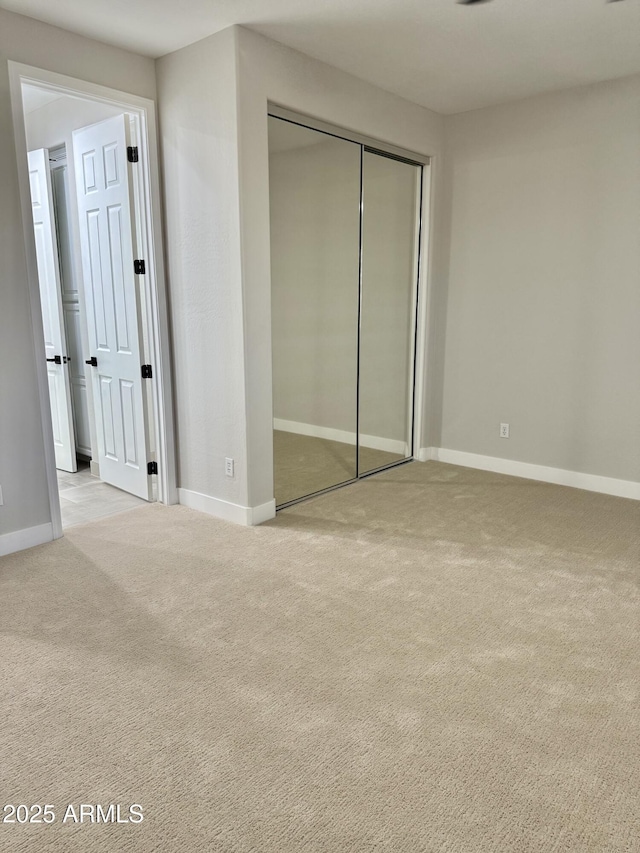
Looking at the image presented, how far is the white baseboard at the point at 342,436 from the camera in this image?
398 centimetres

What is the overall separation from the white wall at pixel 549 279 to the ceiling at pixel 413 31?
1.37 feet

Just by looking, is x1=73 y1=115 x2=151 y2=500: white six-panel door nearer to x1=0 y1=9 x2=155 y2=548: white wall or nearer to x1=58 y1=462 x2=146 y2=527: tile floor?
x1=58 y1=462 x2=146 y2=527: tile floor

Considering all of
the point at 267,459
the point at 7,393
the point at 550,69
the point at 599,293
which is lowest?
the point at 267,459

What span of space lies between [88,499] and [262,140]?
8.52 ft

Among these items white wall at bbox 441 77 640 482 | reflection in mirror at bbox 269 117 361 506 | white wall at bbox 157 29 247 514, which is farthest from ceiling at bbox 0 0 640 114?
reflection in mirror at bbox 269 117 361 506

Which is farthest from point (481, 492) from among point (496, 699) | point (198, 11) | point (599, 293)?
point (198, 11)

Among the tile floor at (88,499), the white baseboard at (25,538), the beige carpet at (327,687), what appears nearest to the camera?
the beige carpet at (327,687)

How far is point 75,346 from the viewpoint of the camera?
5074 millimetres

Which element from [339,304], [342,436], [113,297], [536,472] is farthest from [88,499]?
[536,472]

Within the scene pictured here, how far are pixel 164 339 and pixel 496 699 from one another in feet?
9.23

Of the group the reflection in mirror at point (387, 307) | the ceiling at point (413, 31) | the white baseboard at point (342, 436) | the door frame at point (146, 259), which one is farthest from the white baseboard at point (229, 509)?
the ceiling at point (413, 31)

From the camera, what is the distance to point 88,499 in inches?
168

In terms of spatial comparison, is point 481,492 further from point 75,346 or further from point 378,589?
point 75,346

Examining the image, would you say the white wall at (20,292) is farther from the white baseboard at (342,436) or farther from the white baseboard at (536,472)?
the white baseboard at (536,472)
